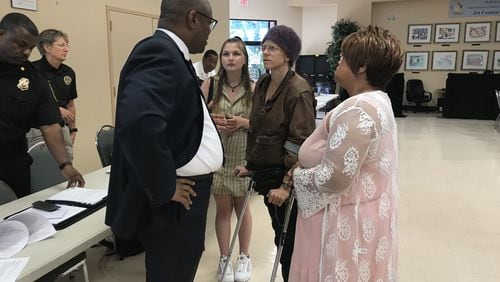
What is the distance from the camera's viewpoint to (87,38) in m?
4.48

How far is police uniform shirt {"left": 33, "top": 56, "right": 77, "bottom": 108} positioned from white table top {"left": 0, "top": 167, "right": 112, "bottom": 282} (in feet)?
5.96

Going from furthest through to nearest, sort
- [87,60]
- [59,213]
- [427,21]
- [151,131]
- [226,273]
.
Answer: [427,21] < [87,60] < [226,273] < [59,213] < [151,131]

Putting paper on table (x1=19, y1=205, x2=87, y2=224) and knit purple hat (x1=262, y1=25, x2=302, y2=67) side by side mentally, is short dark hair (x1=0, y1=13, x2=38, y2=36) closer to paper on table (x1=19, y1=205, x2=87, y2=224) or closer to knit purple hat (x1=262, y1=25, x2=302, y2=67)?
paper on table (x1=19, y1=205, x2=87, y2=224)

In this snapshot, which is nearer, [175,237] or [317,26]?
[175,237]

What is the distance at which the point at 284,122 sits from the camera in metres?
2.07

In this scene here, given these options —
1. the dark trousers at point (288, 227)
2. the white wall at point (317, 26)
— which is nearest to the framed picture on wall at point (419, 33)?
the white wall at point (317, 26)

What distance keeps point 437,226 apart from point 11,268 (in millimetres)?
3471

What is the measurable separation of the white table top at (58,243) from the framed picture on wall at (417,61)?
11.8 meters

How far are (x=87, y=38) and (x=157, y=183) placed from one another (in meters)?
3.82

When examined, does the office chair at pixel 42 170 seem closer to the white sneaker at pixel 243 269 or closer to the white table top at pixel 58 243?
the white table top at pixel 58 243

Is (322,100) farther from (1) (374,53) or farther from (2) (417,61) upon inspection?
(2) (417,61)

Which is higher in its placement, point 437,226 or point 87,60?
point 87,60

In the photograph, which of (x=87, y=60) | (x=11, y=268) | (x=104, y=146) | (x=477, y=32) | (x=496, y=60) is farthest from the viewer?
(x=477, y=32)

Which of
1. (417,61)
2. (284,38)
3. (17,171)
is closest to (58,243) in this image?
(17,171)
